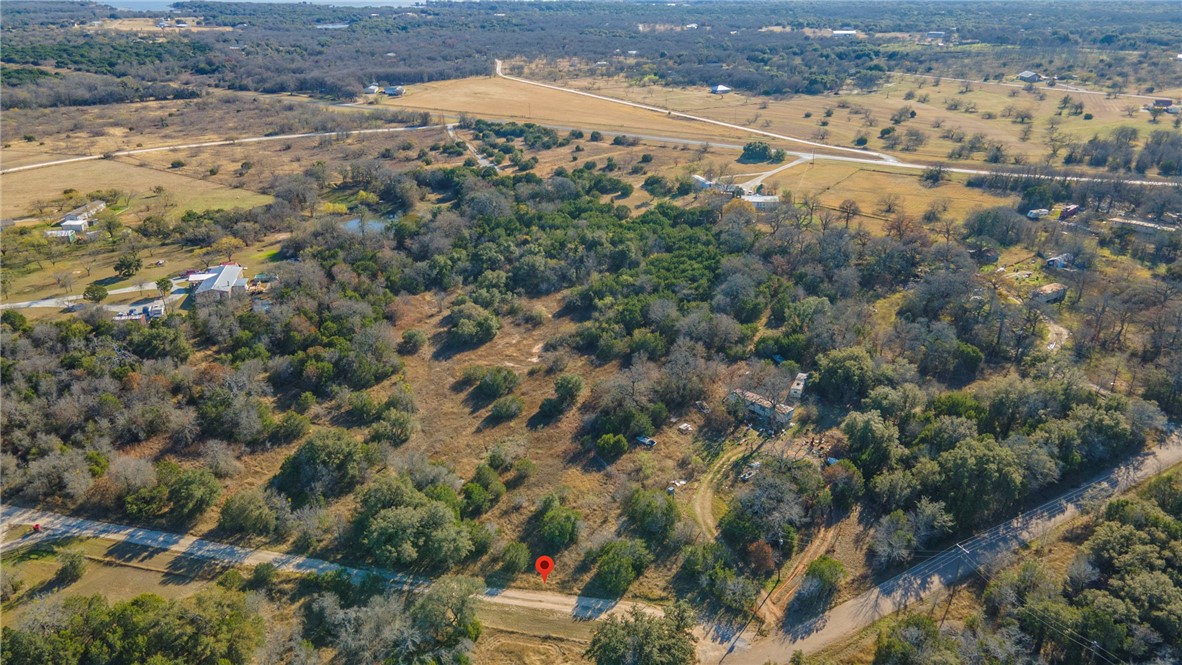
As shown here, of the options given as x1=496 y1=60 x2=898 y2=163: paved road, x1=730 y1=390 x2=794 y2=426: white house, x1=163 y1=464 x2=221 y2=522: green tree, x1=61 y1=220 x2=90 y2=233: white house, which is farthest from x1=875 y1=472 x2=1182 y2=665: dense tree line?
x1=61 y1=220 x2=90 y2=233: white house

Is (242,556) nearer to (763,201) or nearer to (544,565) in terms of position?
(544,565)

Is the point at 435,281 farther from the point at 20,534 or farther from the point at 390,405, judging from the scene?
the point at 20,534

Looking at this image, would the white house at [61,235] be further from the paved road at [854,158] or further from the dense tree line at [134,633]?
the paved road at [854,158]

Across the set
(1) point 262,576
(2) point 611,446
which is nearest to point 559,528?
(2) point 611,446

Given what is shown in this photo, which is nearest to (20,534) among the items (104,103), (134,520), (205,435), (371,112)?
(134,520)

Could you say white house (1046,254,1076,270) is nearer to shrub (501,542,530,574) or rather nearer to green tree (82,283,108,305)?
shrub (501,542,530,574)
